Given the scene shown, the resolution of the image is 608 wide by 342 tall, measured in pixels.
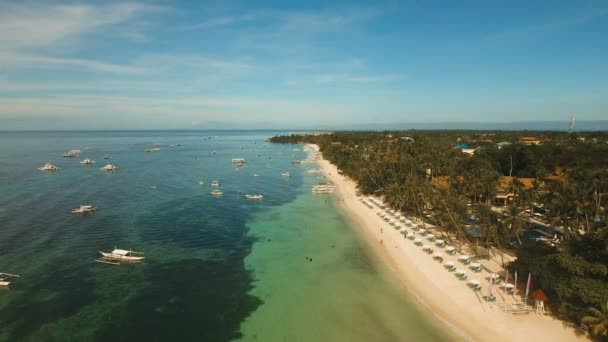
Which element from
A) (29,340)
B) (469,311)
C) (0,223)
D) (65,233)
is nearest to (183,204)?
(65,233)

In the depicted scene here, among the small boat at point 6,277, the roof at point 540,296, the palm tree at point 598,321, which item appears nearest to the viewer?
the palm tree at point 598,321

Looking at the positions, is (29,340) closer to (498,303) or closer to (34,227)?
(34,227)

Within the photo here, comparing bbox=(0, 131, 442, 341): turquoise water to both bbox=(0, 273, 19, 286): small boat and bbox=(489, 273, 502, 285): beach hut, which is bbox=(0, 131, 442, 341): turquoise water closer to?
bbox=(0, 273, 19, 286): small boat

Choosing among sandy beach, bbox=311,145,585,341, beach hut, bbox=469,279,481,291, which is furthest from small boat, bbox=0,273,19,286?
beach hut, bbox=469,279,481,291

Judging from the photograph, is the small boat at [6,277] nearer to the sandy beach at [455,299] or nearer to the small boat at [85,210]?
the small boat at [85,210]

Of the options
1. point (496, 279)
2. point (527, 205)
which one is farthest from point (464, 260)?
point (527, 205)

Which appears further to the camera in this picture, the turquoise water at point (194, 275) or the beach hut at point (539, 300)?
the turquoise water at point (194, 275)

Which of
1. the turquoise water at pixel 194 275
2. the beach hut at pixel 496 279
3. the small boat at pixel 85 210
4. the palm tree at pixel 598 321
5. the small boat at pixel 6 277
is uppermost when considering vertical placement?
the palm tree at pixel 598 321

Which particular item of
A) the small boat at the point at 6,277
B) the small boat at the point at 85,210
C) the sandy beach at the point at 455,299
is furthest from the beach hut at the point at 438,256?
the small boat at the point at 85,210
